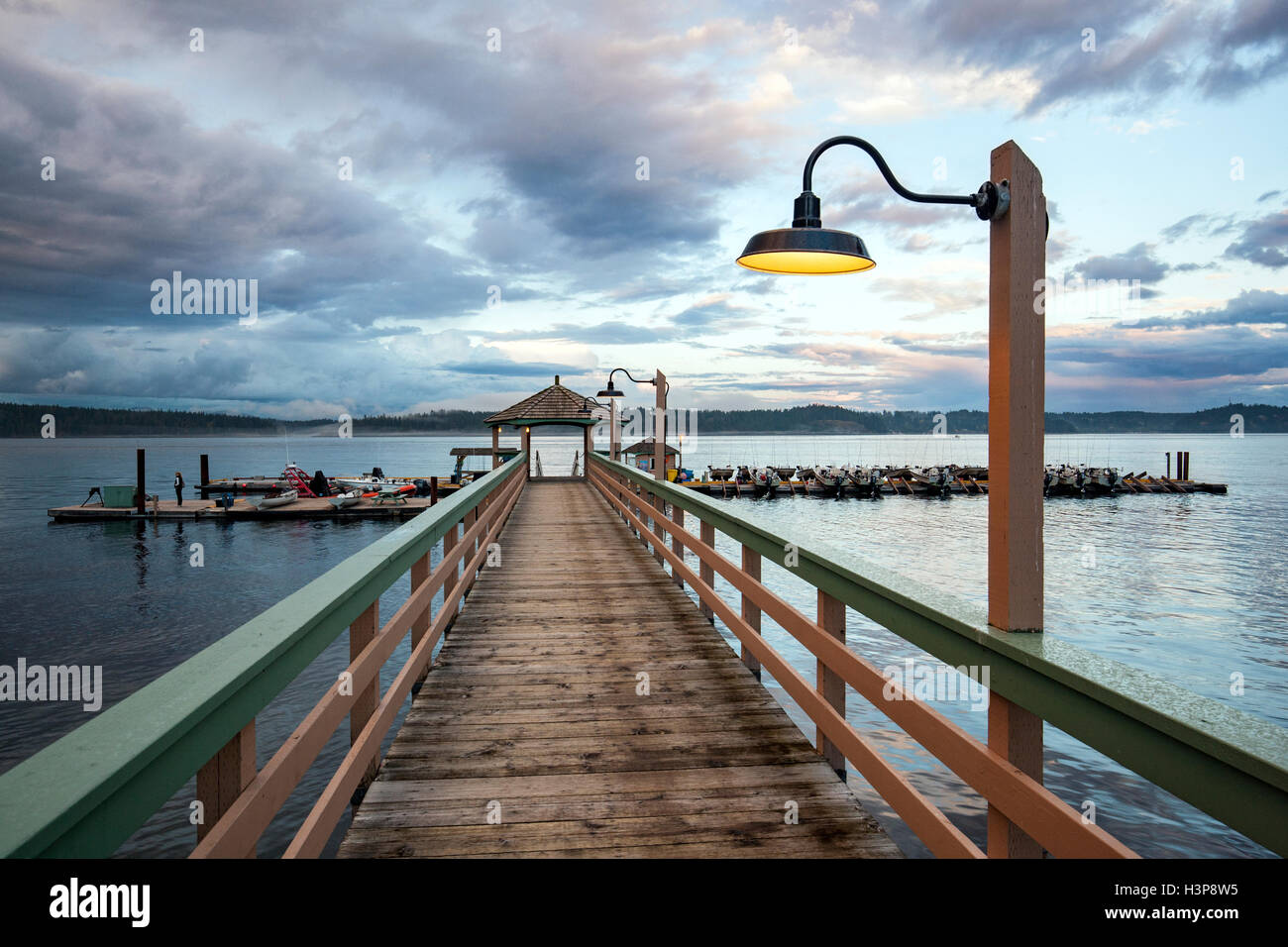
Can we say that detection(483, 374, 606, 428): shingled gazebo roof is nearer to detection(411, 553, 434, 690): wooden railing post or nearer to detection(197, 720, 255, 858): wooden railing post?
detection(411, 553, 434, 690): wooden railing post

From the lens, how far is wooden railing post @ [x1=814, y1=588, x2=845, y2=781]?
11.1 ft

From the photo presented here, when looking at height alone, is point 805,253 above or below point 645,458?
above

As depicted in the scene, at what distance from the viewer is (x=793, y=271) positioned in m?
3.69

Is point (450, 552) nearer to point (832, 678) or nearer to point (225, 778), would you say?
point (832, 678)

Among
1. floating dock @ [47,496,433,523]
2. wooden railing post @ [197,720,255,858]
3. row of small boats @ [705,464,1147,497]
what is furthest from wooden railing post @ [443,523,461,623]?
row of small boats @ [705,464,1147,497]

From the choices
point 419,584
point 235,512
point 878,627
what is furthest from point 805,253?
point 235,512

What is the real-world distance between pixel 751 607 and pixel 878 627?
49.1 feet

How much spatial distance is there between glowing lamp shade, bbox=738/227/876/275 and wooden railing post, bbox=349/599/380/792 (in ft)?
7.59

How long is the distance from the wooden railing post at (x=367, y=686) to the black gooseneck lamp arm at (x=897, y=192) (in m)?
2.59

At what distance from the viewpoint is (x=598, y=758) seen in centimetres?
363

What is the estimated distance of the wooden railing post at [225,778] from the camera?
181 centimetres
